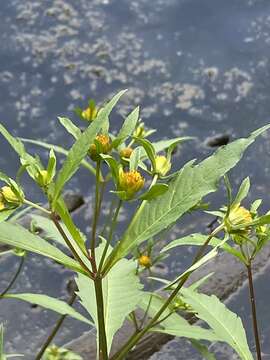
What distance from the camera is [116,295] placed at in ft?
3.83

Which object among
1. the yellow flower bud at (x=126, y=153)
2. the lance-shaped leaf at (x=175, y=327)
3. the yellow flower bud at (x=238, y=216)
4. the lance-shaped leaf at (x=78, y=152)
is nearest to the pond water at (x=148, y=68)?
the lance-shaped leaf at (x=175, y=327)

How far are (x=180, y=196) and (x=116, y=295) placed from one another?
0.31 m

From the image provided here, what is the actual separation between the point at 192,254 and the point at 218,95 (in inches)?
26.6

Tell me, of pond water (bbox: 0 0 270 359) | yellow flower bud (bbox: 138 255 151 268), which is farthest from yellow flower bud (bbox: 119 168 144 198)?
pond water (bbox: 0 0 270 359)

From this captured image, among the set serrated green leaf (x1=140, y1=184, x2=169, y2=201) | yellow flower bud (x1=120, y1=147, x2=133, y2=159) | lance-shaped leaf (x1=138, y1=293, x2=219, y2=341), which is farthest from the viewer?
lance-shaped leaf (x1=138, y1=293, x2=219, y2=341)

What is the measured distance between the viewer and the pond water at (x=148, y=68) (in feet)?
8.18

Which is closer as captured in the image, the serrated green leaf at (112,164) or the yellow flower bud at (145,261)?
the serrated green leaf at (112,164)

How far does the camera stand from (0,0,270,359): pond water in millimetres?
2494

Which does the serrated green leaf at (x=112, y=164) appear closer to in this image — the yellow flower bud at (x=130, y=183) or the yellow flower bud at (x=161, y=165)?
the yellow flower bud at (x=130, y=183)

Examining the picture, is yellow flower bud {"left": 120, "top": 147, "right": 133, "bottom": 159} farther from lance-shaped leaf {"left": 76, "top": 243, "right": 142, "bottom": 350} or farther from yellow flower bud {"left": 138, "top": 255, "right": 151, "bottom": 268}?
yellow flower bud {"left": 138, "top": 255, "right": 151, "bottom": 268}

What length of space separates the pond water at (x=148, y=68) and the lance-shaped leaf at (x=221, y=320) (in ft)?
3.11

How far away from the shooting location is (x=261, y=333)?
1932 mm

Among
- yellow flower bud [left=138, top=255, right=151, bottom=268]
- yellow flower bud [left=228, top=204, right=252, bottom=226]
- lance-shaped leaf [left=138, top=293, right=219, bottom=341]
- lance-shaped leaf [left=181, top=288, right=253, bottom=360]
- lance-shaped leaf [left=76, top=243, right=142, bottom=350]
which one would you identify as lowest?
lance-shaped leaf [left=138, top=293, right=219, bottom=341]

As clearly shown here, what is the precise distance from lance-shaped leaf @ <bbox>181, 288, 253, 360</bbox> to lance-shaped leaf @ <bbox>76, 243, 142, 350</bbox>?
112mm
